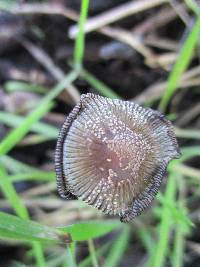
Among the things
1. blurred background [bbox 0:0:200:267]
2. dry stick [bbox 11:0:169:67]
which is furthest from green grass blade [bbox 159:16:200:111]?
dry stick [bbox 11:0:169:67]

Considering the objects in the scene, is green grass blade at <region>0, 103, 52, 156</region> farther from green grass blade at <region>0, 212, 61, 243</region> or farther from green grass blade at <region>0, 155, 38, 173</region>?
green grass blade at <region>0, 212, 61, 243</region>

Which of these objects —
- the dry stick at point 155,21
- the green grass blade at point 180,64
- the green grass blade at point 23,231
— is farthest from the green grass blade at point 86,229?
the dry stick at point 155,21

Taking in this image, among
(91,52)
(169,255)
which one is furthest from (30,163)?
(169,255)

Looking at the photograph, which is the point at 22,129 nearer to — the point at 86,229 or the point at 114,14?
the point at 86,229

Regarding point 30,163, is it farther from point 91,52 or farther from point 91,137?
point 91,137

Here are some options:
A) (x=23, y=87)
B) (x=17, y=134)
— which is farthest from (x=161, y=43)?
(x=17, y=134)

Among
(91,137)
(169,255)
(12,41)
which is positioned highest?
(12,41)

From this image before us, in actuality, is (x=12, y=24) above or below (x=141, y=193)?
above
